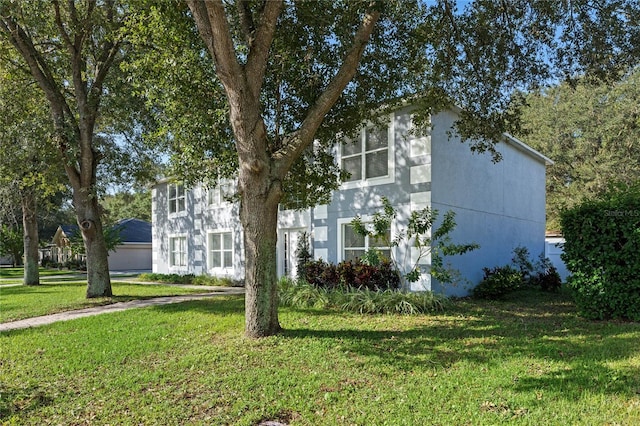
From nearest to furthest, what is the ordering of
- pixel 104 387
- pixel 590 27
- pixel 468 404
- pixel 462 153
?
pixel 468 404
pixel 104 387
pixel 590 27
pixel 462 153

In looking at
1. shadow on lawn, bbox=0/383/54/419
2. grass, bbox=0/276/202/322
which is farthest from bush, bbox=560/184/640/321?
grass, bbox=0/276/202/322

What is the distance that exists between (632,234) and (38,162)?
15141mm

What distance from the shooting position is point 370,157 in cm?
1255

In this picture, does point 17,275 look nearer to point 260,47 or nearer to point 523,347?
point 260,47

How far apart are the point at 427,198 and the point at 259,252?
585 centimetres

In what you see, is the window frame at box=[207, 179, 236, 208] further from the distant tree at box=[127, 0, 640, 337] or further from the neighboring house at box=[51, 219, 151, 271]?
the neighboring house at box=[51, 219, 151, 271]

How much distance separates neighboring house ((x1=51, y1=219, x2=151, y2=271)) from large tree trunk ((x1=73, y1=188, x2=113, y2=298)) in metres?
21.2

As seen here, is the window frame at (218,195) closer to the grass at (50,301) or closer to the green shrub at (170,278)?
the green shrub at (170,278)

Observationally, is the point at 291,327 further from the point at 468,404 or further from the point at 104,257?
the point at 104,257

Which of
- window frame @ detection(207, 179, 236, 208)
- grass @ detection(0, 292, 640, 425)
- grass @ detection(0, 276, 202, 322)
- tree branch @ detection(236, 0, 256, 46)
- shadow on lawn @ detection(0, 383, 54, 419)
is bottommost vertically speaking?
grass @ detection(0, 276, 202, 322)

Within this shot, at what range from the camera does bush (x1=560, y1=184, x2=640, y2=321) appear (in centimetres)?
772

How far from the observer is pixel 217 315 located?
30.2 ft

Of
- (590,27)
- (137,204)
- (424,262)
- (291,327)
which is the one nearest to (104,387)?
(291,327)

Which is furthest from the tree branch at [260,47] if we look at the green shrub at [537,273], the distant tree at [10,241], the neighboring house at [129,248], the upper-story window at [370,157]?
the distant tree at [10,241]
